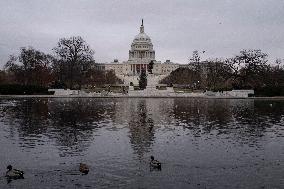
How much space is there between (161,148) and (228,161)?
4577mm

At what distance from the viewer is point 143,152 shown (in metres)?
23.8

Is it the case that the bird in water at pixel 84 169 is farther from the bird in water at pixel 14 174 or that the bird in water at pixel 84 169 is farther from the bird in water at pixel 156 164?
the bird in water at pixel 156 164

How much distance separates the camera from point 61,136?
95.7 feet

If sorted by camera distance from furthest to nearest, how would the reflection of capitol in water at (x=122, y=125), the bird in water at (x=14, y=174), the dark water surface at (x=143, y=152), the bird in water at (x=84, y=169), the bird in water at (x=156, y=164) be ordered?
the reflection of capitol in water at (x=122, y=125) < the bird in water at (x=156, y=164) < the bird in water at (x=84, y=169) < the bird in water at (x=14, y=174) < the dark water surface at (x=143, y=152)

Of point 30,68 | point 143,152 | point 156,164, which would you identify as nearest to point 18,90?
point 30,68

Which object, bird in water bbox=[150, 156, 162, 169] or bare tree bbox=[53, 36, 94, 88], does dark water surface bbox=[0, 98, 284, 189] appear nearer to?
bird in water bbox=[150, 156, 162, 169]

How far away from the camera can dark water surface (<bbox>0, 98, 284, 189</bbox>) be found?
719 inches

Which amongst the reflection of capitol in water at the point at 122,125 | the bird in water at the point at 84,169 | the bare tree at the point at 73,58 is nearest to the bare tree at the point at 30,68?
the bare tree at the point at 73,58

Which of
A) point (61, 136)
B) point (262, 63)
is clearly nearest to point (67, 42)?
point (262, 63)

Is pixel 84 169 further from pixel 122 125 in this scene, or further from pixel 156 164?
pixel 122 125

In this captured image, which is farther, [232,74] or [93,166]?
[232,74]

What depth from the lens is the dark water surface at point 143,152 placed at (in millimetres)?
18250

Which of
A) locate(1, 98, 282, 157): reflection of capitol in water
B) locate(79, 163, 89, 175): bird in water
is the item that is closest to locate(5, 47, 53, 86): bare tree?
locate(1, 98, 282, 157): reflection of capitol in water

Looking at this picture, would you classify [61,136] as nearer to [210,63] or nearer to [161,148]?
[161,148]
